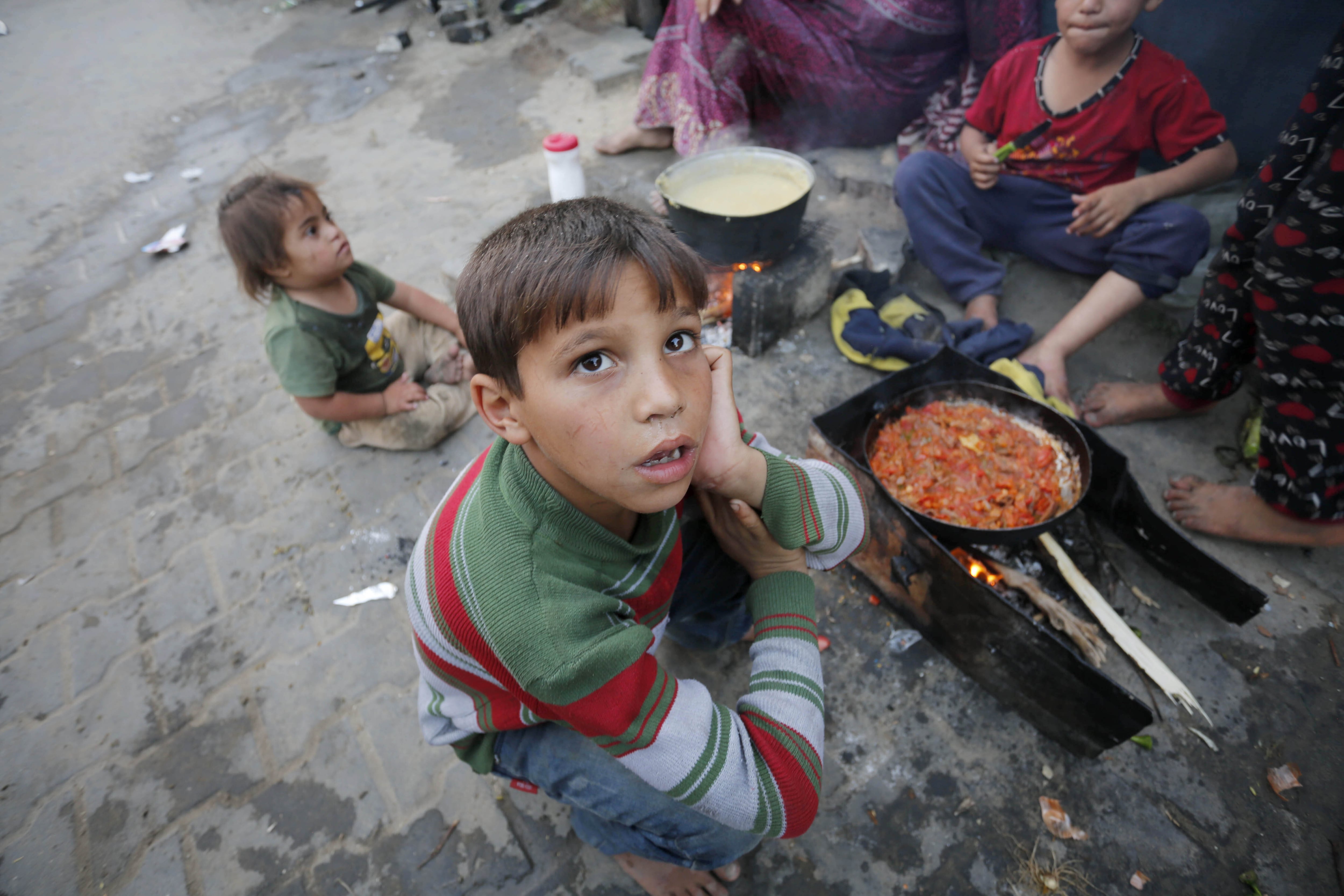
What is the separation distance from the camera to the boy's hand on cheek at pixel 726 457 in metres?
1.68

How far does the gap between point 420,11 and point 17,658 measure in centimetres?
946

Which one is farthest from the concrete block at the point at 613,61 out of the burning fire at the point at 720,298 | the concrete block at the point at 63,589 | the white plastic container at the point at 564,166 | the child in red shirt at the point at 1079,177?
the concrete block at the point at 63,589

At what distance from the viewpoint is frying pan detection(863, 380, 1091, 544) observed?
2152mm

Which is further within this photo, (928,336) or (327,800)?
(928,336)

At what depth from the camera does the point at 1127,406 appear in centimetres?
309

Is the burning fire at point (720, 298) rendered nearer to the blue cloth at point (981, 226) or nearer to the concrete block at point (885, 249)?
the concrete block at point (885, 249)

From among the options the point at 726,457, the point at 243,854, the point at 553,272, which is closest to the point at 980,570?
the point at 726,457

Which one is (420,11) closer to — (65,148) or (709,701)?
(65,148)

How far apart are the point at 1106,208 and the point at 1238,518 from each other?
1.59m

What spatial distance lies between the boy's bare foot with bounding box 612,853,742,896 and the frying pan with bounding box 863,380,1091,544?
1.29 meters

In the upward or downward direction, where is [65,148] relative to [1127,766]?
upward

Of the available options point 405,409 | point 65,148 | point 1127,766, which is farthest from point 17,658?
point 65,148

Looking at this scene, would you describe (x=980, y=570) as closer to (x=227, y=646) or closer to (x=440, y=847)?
(x=440, y=847)

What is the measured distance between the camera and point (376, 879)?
6.72 ft
